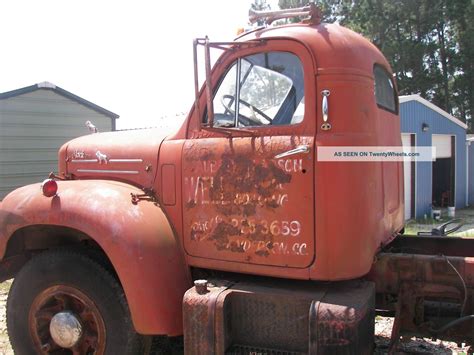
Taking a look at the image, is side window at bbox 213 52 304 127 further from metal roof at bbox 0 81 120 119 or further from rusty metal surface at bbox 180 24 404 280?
metal roof at bbox 0 81 120 119

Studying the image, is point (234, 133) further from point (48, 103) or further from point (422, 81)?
point (422, 81)

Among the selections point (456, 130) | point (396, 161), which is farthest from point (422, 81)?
point (396, 161)

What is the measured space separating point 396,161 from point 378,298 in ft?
3.40

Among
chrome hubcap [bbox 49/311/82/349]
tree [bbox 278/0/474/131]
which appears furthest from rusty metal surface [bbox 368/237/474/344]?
tree [bbox 278/0/474/131]

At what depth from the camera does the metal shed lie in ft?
38.4

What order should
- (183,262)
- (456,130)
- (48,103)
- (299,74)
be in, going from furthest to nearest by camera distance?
(456,130), (48,103), (183,262), (299,74)

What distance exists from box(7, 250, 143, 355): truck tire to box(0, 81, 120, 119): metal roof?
9.06 m

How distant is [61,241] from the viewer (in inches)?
155

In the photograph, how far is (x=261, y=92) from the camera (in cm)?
335

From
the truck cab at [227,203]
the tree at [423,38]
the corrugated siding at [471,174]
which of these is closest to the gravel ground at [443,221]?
the corrugated siding at [471,174]

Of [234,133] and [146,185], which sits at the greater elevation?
[234,133]

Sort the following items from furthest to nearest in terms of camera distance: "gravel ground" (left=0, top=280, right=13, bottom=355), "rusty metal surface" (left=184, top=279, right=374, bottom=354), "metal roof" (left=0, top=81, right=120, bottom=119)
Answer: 1. "metal roof" (left=0, top=81, right=120, bottom=119)
2. "gravel ground" (left=0, top=280, right=13, bottom=355)
3. "rusty metal surface" (left=184, top=279, right=374, bottom=354)

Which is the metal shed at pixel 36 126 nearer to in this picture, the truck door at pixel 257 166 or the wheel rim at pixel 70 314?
the wheel rim at pixel 70 314

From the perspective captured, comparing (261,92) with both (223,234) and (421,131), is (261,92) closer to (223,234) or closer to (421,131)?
(223,234)
